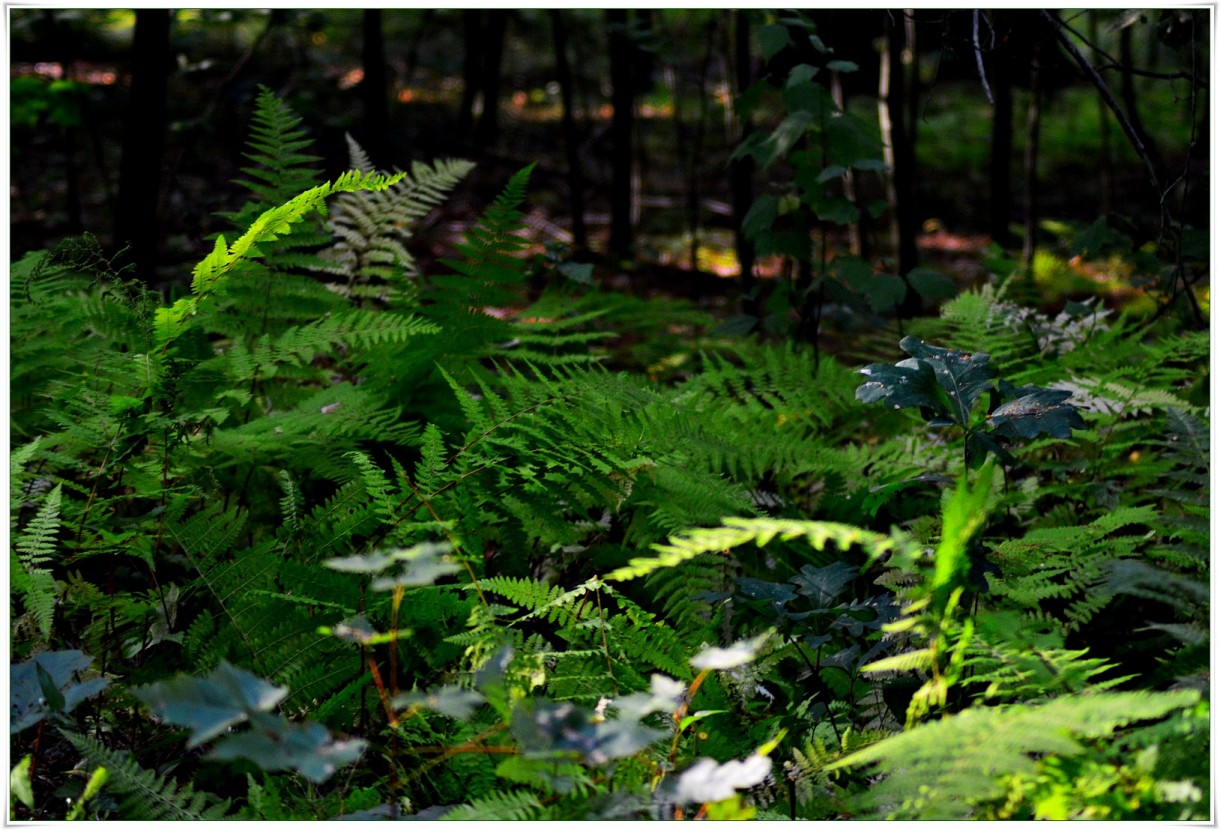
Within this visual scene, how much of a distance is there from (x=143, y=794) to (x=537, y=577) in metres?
0.95

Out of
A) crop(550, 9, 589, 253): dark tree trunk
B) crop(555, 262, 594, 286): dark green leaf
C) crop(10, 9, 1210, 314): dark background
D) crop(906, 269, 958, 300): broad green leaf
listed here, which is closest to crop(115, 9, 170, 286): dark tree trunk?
crop(10, 9, 1210, 314): dark background

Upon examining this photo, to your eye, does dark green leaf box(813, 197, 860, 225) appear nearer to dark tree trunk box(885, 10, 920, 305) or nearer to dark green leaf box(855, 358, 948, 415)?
dark tree trunk box(885, 10, 920, 305)

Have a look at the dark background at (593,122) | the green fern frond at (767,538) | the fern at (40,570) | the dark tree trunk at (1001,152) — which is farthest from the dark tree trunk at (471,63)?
the green fern frond at (767,538)

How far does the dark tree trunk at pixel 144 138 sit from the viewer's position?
3061 millimetres

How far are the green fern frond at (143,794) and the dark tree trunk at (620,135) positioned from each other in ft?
18.3

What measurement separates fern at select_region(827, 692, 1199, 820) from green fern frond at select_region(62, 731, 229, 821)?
78cm

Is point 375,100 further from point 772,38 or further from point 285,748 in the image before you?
point 285,748

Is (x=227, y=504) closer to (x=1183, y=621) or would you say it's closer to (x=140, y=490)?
(x=140, y=490)

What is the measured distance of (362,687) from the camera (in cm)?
135

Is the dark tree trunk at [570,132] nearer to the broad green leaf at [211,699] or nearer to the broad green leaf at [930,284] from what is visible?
the broad green leaf at [930,284]

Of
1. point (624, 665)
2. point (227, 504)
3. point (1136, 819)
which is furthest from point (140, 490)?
point (1136, 819)

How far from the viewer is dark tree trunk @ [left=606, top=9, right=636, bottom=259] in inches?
251

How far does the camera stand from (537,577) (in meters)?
1.96

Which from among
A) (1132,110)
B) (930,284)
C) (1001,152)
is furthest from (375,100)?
(1001,152)
